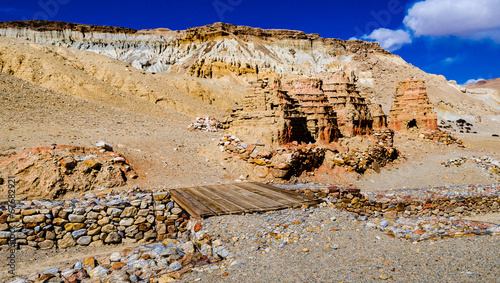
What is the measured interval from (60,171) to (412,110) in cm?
2332

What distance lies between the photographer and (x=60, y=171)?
8.92m

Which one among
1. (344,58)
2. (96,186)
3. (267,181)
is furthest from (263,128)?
(344,58)

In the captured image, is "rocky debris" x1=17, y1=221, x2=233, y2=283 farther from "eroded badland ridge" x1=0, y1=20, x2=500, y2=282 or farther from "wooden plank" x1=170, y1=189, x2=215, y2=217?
"wooden plank" x1=170, y1=189, x2=215, y2=217

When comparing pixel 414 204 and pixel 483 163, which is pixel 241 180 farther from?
pixel 483 163

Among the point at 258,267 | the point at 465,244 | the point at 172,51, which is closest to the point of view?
the point at 258,267

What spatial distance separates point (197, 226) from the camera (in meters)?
6.25

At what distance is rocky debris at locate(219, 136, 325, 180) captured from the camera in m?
11.2

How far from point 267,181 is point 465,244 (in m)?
6.66

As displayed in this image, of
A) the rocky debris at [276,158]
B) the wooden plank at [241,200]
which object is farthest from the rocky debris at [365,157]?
the wooden plank at [241,200]

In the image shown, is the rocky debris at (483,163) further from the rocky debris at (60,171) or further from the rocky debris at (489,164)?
the rocky debris at (60,171)

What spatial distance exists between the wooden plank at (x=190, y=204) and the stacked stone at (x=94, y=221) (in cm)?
28

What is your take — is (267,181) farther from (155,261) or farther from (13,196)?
(13,196)

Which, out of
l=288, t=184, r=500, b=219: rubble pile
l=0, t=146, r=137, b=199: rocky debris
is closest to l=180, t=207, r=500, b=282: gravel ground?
l=288, t=184, r=500, b=219: rubble pile

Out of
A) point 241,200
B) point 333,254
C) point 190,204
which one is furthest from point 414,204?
point 190,204
